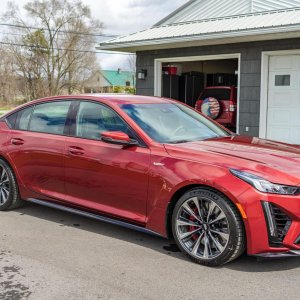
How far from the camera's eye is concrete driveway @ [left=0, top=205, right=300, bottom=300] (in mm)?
3779

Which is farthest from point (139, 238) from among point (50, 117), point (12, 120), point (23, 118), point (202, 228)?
point (12, 120)

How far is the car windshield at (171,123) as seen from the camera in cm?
499

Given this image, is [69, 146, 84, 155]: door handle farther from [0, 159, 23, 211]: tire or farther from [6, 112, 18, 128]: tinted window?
[6, 112, 18, 128]: tinted window

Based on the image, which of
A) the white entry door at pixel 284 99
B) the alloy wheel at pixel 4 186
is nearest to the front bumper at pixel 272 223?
the alloy wheel at pixel 4 186

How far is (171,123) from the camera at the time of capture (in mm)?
5273

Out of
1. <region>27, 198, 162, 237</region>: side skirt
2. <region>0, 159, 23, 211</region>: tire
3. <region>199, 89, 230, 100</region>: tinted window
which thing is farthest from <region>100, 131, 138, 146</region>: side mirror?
<region>199, 89, 230, 100</region>: tinted window

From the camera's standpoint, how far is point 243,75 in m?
12.0

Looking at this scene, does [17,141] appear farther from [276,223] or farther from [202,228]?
[276,223]

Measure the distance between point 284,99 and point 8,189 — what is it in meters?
7.66

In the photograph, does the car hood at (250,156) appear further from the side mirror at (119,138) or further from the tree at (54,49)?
the tree at (54,49)

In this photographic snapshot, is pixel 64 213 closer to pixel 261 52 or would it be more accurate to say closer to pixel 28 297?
pixel 28 297

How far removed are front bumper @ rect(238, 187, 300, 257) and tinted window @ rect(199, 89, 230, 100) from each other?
10.3 m

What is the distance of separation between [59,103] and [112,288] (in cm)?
267

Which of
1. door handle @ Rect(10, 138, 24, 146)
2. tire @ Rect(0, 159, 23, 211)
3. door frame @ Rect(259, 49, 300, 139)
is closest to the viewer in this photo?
door handle @ Rect(10, 138, 24, 146)
